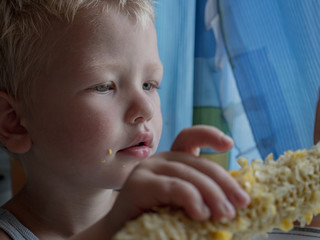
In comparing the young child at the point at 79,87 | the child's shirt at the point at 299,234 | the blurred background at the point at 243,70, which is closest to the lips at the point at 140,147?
the young child at the point at 79,87

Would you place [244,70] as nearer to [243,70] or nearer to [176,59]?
[243,70]

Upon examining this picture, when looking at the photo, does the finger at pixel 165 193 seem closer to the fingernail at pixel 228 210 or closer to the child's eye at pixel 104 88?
the fingernail at pixel 228 210

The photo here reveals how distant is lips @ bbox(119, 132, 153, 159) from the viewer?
712 millimetres

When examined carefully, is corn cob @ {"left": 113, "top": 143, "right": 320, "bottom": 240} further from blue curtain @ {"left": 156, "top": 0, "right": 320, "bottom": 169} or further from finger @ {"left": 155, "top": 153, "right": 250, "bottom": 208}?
blue curtain @ {"left": 156, "top": 0, "right": 320, "bottom": 169}

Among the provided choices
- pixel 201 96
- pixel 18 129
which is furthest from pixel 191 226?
pixel 201 96

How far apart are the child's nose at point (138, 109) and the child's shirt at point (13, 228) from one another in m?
0.38

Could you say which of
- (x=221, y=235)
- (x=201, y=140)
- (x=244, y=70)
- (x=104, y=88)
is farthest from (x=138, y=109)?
(x=244, y=70)

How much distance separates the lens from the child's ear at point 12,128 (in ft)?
2.56

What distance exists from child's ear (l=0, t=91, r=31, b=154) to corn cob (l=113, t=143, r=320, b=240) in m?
0.52

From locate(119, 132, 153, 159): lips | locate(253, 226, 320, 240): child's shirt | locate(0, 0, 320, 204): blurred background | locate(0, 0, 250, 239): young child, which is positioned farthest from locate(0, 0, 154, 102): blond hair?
locate(253, 226, 320, 240): child's shirt

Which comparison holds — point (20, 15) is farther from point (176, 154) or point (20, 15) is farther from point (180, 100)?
point (180, 100)

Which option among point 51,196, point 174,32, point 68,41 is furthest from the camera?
point 174,32

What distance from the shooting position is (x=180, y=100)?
128cm

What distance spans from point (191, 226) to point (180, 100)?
0.95 metres
